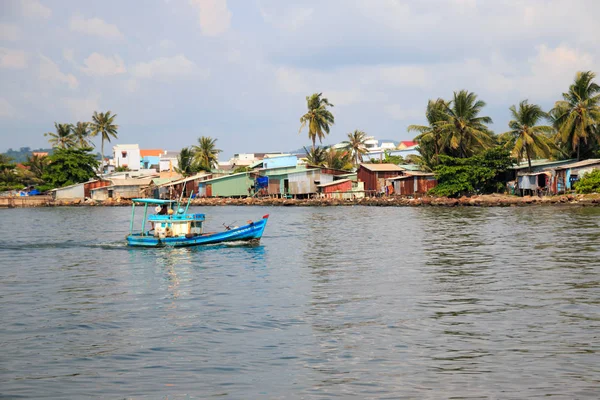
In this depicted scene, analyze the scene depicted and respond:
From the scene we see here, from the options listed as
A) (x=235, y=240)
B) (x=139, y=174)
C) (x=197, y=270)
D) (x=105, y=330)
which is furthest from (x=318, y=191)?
(x=105, y=330)

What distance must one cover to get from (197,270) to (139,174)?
82802mm

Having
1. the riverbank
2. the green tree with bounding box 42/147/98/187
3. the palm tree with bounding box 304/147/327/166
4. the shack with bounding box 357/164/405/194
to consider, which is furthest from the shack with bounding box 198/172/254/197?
the green tree with bounding box 42/147/98/187

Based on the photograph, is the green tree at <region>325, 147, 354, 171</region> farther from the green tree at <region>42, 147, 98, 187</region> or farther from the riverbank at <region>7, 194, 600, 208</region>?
the green tree at <region>42, 147, 98, 187</region>

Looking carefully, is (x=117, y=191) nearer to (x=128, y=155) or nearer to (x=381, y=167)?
(x=381, y=167)

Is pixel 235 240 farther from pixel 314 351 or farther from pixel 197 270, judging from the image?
pixel 314 351

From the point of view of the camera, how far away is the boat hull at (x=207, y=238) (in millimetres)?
29781

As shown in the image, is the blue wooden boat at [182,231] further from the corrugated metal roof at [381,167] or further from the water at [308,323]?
the corrugated metal roof at [381,167]

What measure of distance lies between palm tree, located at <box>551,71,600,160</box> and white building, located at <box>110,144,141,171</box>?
9743cm

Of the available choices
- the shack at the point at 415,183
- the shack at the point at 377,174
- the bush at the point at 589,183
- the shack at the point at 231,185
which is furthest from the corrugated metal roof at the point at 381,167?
the bush at the point at 589,183

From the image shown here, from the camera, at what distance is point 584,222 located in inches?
1481

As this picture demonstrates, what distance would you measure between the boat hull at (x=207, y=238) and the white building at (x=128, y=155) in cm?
10797

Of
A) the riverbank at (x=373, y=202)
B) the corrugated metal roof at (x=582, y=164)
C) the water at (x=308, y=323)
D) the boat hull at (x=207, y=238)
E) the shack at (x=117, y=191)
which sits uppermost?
the shack at (x=117, y=191)

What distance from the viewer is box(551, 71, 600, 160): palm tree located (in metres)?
56.9

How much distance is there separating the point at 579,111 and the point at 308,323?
167 ft
